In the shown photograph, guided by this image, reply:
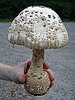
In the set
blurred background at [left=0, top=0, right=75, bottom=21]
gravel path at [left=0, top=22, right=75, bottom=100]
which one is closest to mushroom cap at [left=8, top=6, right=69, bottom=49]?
gravel path at [left=0, top=22, right=75, bottom=100]

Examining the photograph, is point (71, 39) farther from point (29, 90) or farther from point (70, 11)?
point (29, 90)

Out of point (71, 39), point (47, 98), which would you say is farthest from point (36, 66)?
point (71, 39)

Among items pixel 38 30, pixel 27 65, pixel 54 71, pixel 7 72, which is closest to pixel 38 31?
pixel 38 30

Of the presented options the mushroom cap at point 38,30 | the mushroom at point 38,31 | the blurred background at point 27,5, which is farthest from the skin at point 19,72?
the blurred background at point 27,5

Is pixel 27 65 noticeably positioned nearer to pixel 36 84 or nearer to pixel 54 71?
pixel 36 84

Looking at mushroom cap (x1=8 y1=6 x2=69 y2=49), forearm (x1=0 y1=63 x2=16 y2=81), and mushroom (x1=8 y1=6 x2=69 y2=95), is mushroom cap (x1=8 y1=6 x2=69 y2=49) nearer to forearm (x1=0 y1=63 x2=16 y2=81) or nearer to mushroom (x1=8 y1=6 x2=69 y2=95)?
mushroom (x1=8 y1=6 x2=69 y2=95)

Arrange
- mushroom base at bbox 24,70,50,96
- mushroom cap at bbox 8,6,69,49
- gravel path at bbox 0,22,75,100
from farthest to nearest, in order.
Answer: gravel path at bbox 0,22,75,100, mushroom base at bbox 24,70,50,96, mushroom cap at bbox 8,6,69,49
